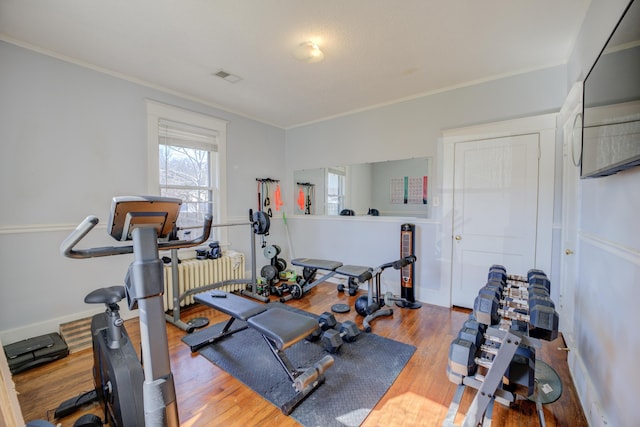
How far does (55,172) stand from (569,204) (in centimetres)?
491

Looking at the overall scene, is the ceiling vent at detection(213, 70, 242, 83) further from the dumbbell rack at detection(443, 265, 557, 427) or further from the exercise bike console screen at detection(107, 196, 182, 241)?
the dumbbell rack at detection(443, 265, 557, 427)

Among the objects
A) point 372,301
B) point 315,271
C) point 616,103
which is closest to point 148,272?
point 616,103

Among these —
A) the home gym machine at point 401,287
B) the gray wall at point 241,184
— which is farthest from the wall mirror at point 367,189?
the home gym machine at point 401,287

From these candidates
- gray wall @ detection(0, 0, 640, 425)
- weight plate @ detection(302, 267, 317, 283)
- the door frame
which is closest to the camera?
gray wall @ detection(0, 0, 640, 425)

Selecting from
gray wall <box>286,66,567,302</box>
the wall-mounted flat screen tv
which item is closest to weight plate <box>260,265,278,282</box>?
gray wall <box>286,66,567,302</box>

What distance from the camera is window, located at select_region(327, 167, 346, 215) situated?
14.5 feet

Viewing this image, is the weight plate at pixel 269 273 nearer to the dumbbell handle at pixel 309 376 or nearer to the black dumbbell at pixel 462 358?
the dumbbell handle at pixel 309 376

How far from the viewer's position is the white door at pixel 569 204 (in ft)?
7.38

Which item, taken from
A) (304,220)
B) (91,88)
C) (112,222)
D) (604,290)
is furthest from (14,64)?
(604,290)

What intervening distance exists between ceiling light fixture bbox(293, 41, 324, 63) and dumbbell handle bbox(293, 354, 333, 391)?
2.56m

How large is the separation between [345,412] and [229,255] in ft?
8.84

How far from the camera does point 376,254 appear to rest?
13.3 feet

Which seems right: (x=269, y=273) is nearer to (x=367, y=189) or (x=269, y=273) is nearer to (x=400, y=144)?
(x=367, y=189)

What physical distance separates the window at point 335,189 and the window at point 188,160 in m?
1.68
